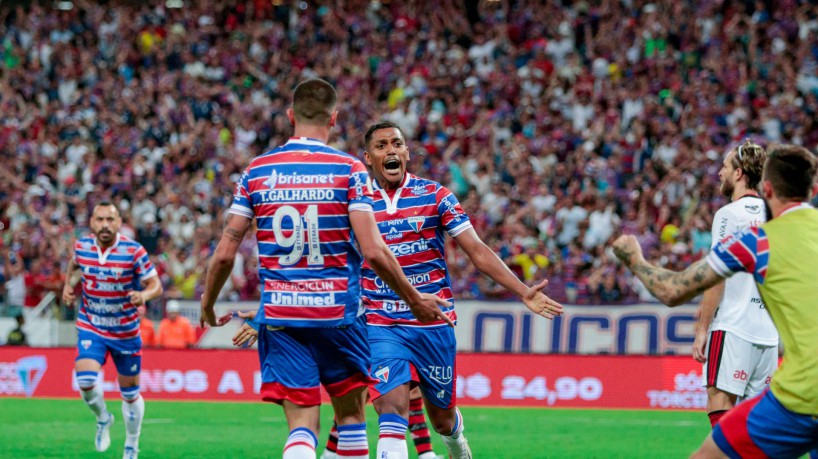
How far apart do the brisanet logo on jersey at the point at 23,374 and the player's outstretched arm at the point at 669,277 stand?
17365 mm

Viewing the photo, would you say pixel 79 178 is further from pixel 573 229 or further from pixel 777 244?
pixel 777 244

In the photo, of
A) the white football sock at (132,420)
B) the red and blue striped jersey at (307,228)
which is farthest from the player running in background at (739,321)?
the white football sock at (132,420)

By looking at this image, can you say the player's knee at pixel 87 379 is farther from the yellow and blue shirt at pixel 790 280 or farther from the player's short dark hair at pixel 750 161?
the yellow and blue shirt at pixel 790 280

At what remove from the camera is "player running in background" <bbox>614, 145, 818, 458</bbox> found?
238 inches

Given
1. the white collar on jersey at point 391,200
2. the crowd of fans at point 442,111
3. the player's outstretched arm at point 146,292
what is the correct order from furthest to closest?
the crowd of fans at point 442,111 < the player's outstretched arm at point 146,292 < the white collar on jersey at point 391,200

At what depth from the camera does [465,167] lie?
25.5m

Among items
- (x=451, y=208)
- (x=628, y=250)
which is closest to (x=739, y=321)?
(x=451, y=208)

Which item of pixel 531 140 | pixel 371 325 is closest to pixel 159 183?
pixel 531 140

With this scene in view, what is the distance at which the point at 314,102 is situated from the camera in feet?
23.1

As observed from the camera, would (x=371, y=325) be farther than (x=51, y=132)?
No

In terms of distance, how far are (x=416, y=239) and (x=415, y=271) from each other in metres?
0.25

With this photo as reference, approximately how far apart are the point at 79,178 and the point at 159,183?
2.15 meters

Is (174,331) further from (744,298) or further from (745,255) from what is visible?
(745,255)

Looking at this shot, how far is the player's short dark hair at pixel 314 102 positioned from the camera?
7027 mm
